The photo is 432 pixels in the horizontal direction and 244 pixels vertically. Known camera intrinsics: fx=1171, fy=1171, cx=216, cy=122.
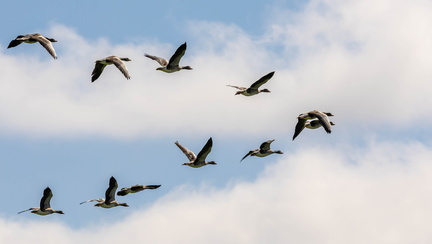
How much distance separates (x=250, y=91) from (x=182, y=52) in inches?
213

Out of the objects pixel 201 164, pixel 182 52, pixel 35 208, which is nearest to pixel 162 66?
pixel 182 52

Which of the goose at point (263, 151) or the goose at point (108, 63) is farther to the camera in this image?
the goose at point (263, 151)

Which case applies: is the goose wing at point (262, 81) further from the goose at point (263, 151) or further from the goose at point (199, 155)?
the goose at point (199, 155)

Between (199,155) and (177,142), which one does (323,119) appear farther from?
(177,142)

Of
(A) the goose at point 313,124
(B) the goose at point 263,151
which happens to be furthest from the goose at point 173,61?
(A) the goose at point 313,124

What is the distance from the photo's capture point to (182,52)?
72.1 m

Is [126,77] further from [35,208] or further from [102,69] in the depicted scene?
[35,208]

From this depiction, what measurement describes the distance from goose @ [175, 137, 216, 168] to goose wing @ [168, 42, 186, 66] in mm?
5766

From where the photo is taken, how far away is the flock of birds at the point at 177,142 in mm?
69500

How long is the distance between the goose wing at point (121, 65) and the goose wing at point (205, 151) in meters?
6.51

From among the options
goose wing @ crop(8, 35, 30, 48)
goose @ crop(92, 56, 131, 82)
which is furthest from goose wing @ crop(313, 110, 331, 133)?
goose wing @ crop(8, 35, 30, 48)

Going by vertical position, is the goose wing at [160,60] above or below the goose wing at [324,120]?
above

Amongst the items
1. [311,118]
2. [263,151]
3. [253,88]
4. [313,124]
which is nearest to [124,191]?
[263,151]

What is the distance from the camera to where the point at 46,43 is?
69.8m
